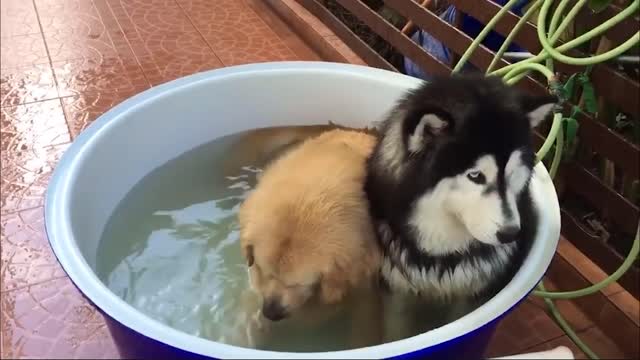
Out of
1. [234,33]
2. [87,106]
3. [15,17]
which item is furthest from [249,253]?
[234,33]

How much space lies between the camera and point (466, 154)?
104cm

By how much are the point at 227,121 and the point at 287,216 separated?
2.14 feet

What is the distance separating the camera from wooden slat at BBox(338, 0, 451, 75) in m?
2.01

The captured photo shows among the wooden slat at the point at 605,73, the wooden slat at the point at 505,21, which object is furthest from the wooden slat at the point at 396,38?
the wooden slat at the point at 605,73

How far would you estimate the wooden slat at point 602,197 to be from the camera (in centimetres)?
→ 144

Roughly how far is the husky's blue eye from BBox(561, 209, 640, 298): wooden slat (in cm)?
62

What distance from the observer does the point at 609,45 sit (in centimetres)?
142

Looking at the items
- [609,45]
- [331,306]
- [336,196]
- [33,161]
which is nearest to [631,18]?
[609,45]

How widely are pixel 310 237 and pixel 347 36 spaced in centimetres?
152

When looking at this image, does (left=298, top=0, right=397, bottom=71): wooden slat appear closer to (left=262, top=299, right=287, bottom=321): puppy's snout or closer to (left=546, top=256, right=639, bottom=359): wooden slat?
(left=546, top=256, right=639, bottom=359): wooden slat

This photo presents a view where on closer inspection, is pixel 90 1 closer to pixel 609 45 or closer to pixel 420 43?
pixel 420 43

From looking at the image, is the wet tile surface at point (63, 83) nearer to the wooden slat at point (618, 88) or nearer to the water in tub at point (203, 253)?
the water in tub at point (203, 253)

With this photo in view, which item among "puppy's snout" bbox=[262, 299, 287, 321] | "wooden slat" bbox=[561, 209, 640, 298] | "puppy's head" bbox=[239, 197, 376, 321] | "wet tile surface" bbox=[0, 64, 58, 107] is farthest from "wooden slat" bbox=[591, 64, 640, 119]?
"wet tile surface" bbox=[0, 64, 58, 107]

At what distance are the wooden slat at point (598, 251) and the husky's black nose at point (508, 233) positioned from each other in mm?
569
